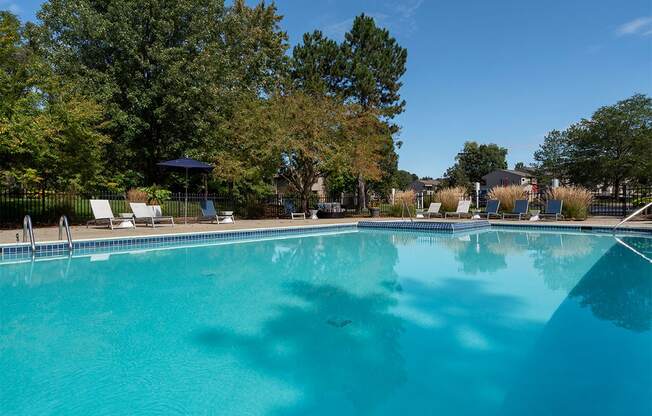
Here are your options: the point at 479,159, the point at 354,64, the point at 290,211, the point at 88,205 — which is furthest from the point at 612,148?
the point at 88,205

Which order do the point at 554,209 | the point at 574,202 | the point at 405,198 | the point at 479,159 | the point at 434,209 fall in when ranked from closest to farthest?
1. the point at 554,209
2. the point at 574,202
3. the point at 434,209
4. the point at 405,198
5. the point at 479,159

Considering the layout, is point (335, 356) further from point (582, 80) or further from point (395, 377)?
point (582, 80)

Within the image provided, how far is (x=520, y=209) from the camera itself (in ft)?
50.4

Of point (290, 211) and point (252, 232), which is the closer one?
point (252, 232)

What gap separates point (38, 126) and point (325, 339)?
36.7 feet

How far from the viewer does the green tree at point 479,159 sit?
6184cm

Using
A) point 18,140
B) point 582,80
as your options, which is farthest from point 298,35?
point 18,140

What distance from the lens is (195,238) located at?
10.1m

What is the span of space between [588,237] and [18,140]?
15.9m

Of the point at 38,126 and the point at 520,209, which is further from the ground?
the point at 38,126

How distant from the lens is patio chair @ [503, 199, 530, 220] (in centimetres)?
1516

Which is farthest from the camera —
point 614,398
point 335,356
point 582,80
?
point 582,80

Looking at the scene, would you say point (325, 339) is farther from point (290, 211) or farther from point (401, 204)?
point (401, 204)

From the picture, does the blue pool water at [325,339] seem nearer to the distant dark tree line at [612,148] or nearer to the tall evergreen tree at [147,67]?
the tall evergreen tree at [147,67]
